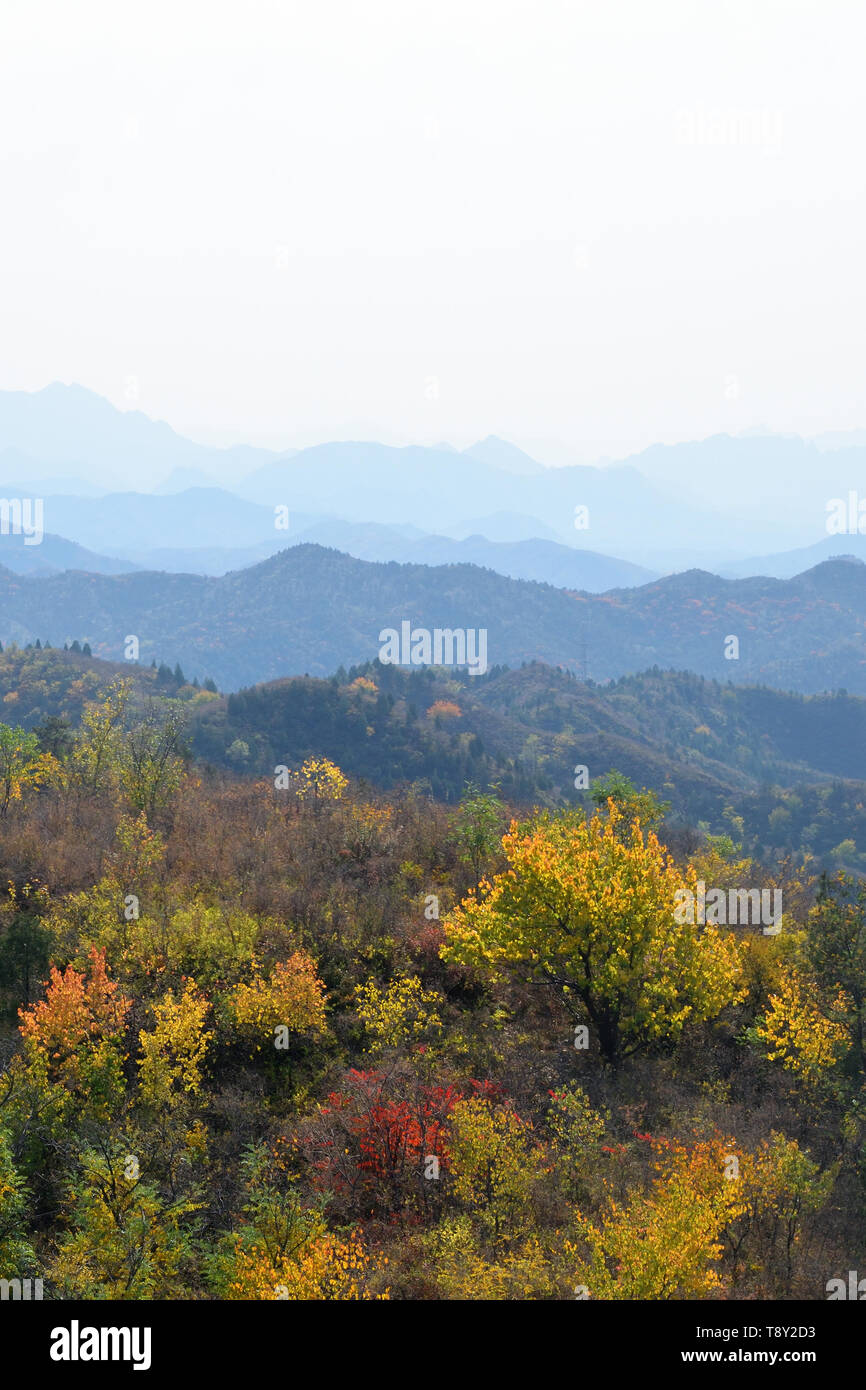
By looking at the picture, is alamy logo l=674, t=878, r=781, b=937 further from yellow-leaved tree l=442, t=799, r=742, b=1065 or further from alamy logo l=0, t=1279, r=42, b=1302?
alamy logo l=0, t=1279, r=42, b=1302

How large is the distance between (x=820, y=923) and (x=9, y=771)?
46.4 m

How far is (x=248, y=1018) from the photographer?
28.5 meters

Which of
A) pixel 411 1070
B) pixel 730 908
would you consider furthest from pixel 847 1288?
pixel 730 908

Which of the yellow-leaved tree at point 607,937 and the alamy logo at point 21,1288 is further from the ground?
the yellow-leaved tree at point 607,937

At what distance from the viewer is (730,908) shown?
1559 inches

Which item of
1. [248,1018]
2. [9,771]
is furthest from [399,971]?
[9,771]

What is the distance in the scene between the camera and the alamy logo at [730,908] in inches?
1202

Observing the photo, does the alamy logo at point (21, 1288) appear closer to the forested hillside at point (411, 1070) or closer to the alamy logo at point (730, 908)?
the forested hillside at point (411, 1070)
